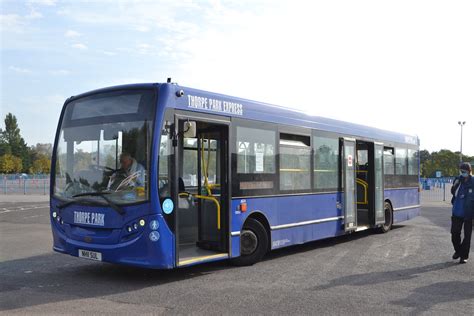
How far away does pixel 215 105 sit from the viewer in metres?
8.22

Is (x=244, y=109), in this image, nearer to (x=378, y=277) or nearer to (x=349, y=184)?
(x=378, y=277)

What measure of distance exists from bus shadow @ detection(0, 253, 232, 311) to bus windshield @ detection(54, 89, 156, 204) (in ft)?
4.25

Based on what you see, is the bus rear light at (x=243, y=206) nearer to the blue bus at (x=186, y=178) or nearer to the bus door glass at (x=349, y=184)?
the blue bus at (x=186, y=178)

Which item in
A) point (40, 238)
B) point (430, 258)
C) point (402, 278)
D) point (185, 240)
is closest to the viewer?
point (402, 278)

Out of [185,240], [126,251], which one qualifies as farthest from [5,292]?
[185,240]

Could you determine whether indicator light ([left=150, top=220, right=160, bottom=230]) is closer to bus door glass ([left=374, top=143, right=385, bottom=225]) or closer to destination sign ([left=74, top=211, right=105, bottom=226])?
destination sign ([left=74, top=211, right=105, bottom=226])

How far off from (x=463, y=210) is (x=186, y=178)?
5303 millimetres

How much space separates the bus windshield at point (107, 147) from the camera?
7180 mm

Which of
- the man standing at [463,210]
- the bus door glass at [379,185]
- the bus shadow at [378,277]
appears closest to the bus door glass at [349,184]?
the bus door glass at [379,185]

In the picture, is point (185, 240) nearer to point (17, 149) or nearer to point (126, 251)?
point (126, 251)

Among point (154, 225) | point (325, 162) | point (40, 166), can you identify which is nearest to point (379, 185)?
point (325, 162)

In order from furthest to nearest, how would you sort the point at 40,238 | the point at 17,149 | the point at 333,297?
the point at 17,149 < the point at 40,238 < the point at 333,297

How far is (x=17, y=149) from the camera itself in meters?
102

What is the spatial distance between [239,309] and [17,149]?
106255 mm
